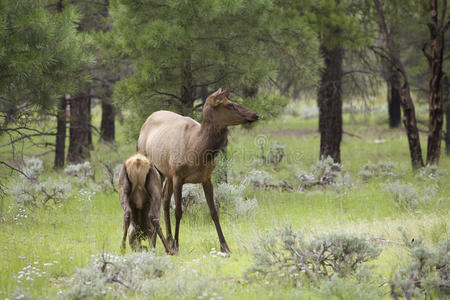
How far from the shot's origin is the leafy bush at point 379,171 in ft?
44.3

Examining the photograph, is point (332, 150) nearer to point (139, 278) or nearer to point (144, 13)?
point (144, 13)

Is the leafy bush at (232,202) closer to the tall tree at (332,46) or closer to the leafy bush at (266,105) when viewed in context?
the leafy bush at (266,105)

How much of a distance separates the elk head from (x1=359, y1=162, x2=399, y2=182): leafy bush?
7.36 m

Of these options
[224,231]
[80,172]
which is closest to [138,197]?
[224,231]

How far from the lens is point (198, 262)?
21.1ft

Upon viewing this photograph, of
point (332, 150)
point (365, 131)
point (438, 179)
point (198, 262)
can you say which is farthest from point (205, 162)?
point (365, 131)

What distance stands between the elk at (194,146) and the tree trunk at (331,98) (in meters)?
7.48

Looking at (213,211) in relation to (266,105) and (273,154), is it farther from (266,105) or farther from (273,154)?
(273,154)

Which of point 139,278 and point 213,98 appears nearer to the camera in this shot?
point 139,278

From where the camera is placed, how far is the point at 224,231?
27.9 ft

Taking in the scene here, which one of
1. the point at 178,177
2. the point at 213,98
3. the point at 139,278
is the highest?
the point at 213,98

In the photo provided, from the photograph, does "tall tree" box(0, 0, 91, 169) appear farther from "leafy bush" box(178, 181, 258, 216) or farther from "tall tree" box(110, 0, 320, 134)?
"leafy bush" box(178, 181, 258, 216)

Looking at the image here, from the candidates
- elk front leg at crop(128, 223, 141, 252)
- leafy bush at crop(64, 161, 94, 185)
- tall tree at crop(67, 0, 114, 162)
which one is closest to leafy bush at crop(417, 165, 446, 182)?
elk front leg at crop(128, 223, 141, 252)

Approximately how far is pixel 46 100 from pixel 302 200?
543 centimetres
